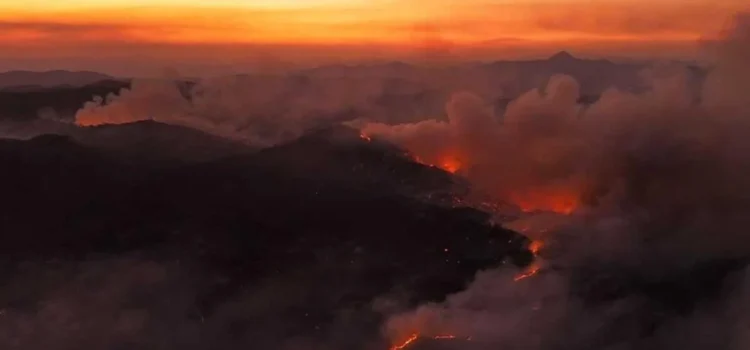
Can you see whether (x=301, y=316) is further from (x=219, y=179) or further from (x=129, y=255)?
(x=219, y=179)

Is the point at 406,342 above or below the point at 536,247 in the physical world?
below

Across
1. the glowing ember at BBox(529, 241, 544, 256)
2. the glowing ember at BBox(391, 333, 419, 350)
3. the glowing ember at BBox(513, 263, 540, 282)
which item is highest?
the glowing ember at BBox(529, 241, 544, 256)

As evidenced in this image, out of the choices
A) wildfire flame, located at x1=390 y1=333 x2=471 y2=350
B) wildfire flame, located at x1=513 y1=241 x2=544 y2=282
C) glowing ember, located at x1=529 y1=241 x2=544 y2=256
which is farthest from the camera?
glowing ember, located at x1=529 y1=241 x2=544 y2=256

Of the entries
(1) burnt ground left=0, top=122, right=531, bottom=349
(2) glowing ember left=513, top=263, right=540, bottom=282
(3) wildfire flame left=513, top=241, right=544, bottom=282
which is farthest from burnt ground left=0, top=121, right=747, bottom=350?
(2) glowing ember left=513, top=263, right=540, bottom=282

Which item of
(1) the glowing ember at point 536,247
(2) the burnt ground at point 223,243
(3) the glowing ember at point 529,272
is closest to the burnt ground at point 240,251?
(2) the burnt ground at point 223,243

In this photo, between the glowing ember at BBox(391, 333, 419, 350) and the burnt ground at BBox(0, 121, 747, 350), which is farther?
the burnt ground at BBox(0, 121, 747, 350)

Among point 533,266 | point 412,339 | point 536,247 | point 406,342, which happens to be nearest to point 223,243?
point 406,342

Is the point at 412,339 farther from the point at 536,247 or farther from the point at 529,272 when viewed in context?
the point at 536,247

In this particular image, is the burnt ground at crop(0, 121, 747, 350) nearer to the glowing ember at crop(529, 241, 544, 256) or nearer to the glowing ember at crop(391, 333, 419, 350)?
the glowing ember at crop(529, 241, 544, 256)
